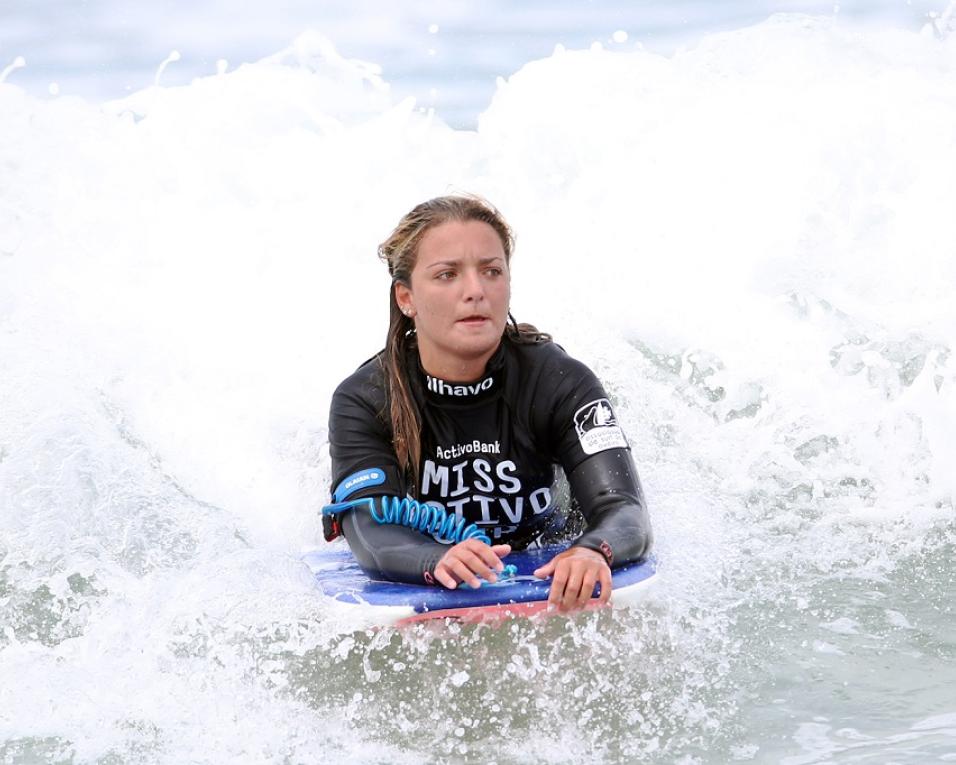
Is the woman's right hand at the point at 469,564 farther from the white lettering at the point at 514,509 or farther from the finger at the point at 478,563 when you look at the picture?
the white lettering at the point at 514,509

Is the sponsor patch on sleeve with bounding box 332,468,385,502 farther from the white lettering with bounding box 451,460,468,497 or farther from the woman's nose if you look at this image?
the woman's nose

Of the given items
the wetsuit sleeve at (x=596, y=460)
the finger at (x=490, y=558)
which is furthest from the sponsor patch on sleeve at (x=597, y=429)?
the finger at (x=490, y=558)

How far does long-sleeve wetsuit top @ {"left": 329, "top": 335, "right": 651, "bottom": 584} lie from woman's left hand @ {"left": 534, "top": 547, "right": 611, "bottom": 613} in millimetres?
492

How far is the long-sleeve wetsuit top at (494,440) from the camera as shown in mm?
3693

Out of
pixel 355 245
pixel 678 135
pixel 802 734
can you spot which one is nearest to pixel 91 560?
pixel 802 734

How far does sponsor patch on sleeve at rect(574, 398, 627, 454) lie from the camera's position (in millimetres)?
3703

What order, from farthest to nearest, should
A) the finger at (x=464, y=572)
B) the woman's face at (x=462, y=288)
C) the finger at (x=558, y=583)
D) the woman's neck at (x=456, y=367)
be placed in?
the woman's neck at (x=456, y=367), the woman's face at (x=462, y=288), the finger at (x=464, y=572), the finger at (x=558, y=583)

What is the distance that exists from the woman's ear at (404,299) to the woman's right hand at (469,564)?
2.90 ft

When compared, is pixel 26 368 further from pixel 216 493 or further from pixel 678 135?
pixel 678 135

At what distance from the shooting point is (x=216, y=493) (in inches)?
211

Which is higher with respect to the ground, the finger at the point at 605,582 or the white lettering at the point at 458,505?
Result: the white lettering at the point at 458,505

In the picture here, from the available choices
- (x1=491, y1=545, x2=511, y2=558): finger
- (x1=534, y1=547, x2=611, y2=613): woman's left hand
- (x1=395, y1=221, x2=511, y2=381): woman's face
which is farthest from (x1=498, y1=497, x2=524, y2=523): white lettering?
(x1=534, y1=547, x2=611, y2=613): woman's left hand

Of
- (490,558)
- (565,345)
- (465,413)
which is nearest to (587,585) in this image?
(490,558)

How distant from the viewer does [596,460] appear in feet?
12.1
